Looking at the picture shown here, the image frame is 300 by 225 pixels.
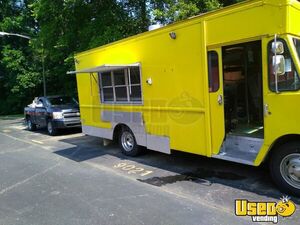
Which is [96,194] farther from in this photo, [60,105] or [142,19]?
[142,19]

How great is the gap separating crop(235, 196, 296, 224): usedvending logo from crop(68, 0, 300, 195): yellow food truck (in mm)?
415

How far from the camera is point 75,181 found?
676 cm

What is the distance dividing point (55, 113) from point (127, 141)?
5733 millimetres

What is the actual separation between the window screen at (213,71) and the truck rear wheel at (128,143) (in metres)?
3.09

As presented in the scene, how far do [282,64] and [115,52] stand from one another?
4.90 metres

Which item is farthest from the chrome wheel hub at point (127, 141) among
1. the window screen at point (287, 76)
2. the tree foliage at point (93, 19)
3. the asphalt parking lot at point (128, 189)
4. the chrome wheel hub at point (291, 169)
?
the tree foliage at point (93, 19)

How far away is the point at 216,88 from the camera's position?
6.05 meters

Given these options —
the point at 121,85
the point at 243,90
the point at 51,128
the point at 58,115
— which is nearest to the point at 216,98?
the point at 243,90

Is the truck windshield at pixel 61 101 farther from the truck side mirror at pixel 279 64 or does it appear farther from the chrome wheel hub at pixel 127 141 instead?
the truck side mirror at pixel 279 64

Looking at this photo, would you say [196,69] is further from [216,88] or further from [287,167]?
[287,167]

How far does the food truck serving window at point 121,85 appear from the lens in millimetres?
8211

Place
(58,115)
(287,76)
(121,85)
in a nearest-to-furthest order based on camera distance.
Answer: (287,76)
(121,85)
(58,115)

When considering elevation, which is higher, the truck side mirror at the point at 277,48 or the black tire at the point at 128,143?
the truck side mirror at the point at 277,48

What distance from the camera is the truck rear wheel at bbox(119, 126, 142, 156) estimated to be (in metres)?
8.58
